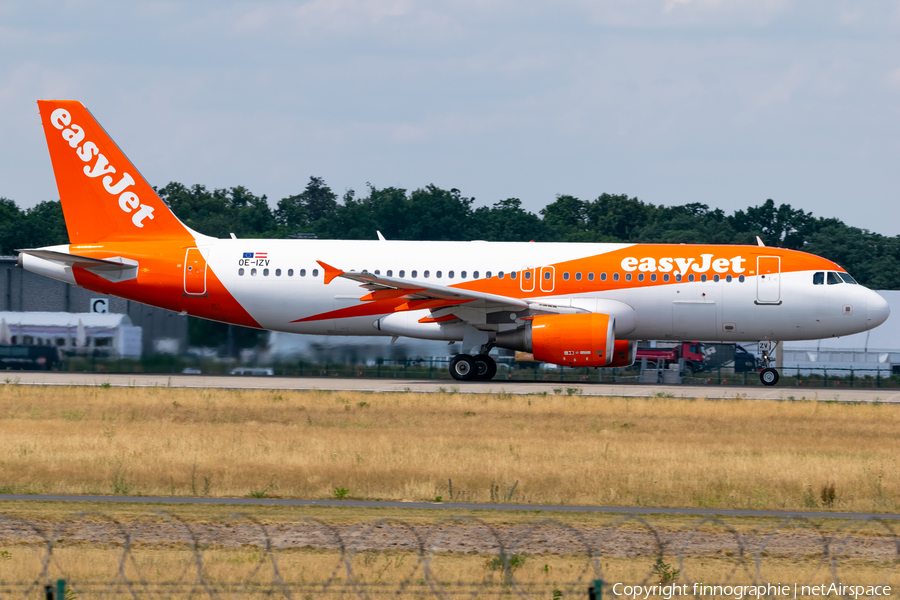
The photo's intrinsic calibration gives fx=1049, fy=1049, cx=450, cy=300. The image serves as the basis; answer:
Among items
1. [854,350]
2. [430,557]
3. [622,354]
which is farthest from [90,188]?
[854,350]

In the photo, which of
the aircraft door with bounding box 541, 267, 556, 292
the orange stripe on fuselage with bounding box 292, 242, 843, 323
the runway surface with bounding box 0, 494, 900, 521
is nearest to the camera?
the runway surface with bounding box 0, 494, 900, 521

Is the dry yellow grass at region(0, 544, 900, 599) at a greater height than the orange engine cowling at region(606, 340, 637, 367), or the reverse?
the orange engine cowling at region(606, 340, 637, 367)

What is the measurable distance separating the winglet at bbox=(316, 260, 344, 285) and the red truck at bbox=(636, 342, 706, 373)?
19667mm

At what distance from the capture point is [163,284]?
3378 cm

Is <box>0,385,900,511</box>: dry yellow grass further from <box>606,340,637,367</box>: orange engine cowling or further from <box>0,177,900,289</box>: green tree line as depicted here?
<box>0,177,900,289</box>: green tree line

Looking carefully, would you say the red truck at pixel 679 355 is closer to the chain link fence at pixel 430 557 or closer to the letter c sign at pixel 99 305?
the letter c sign at pixel 99 305

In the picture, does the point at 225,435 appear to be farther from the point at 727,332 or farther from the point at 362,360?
the point at 727,332

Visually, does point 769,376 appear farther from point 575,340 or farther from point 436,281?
point 436,281

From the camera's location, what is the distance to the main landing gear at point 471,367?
111 ft

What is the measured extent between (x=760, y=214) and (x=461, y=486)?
92.6m

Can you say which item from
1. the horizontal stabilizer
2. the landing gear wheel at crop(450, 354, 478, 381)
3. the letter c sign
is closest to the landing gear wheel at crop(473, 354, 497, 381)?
the landing gear wheel at crop(450, 354, 478, 381)

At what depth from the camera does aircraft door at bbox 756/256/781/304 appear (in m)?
32.6

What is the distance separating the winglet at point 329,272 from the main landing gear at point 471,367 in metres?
4.75

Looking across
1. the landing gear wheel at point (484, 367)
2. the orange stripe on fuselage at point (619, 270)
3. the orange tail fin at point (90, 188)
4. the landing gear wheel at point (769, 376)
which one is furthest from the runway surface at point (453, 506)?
the orange tail fin at point (90, 188)
